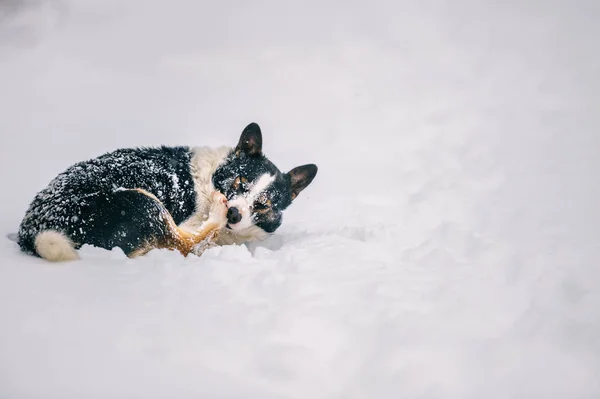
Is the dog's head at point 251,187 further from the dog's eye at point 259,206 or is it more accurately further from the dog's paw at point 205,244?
the dog's paw at point 205,244

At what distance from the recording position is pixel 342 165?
706 cm

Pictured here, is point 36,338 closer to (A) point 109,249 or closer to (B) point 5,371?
(B) point 5,371

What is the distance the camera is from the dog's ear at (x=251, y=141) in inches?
173

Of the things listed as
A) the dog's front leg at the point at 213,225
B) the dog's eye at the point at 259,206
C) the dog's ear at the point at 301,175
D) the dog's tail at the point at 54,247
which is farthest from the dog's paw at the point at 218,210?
the dog's tail at the point at 54,247

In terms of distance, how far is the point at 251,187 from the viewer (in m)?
4.13

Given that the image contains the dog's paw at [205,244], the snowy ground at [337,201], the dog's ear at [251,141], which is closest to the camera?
the snowy ground at [337,201]

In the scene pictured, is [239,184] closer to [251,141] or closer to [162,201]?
[251,141]

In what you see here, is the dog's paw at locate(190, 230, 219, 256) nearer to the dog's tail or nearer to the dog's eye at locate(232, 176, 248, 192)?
the dog's eye at locate(232, 176, 248, 192)

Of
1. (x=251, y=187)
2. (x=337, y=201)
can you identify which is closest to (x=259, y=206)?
(x=251, y=187)

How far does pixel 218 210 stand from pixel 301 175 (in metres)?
0.99

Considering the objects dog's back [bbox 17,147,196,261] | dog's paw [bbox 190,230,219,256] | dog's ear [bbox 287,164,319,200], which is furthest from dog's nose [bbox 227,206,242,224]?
dog's ear [bbox 287,164,319,200]

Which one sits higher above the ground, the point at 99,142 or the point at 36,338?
the point at 99,142

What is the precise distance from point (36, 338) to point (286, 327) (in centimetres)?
109

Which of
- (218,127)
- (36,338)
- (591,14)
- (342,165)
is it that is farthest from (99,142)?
(591,14)
